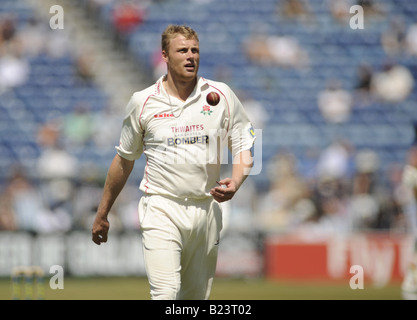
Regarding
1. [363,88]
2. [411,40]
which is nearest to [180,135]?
[363,88]

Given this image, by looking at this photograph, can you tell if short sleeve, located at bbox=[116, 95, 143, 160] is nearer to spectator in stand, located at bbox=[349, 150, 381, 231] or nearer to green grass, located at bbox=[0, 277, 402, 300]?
green grass, located at bbox=[0, 277, 402, 300]

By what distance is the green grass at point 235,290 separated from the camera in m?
12.2

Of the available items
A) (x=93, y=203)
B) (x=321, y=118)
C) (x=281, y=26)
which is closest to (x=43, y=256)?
(x=93, y=203)

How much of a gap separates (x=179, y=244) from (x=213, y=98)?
44.9 inches

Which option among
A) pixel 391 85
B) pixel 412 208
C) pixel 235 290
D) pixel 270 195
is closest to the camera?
pixel 412 208

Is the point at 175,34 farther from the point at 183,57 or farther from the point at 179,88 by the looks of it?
the point at 179,88

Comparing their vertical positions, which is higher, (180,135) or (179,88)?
(179,88)

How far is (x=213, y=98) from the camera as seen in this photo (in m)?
6.48

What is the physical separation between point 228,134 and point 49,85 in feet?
43.9

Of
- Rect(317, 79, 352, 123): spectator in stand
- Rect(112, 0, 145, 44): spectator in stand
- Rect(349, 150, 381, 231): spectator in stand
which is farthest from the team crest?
Rect(112, 0, 145, 44): spectator in stand

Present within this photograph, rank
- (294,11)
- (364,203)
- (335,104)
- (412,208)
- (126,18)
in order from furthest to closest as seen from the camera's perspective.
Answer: (294,11), (126,18), (335,104), (364,203), (412,208)

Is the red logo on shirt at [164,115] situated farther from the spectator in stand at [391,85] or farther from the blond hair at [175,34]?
the spectator in stand at [391,85]

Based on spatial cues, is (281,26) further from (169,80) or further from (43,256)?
Answer: (169,80)

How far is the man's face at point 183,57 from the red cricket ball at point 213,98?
194mm
